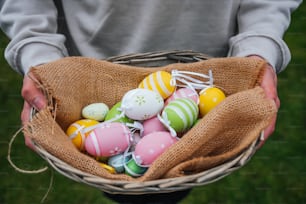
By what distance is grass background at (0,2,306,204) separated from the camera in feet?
5.36

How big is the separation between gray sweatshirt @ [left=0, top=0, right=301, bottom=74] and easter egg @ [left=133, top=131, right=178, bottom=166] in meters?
0.21

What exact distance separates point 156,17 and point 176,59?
0.28 feet

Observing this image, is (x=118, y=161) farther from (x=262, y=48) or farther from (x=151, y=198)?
(x=262, y=48)

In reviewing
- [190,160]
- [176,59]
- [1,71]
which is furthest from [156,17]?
[1,71]

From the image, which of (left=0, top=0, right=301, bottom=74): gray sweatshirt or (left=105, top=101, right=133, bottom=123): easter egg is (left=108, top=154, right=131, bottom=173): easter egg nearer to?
(left=105, top=101, right=133, bottom=123): easter egg

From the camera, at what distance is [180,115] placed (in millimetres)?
1027

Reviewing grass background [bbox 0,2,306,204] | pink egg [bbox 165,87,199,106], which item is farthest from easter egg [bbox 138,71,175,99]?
grass background [bbox 0,2,306,204]

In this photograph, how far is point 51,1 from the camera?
1.18 meters

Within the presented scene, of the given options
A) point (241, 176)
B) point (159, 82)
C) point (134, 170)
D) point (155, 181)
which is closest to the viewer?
point (155, 181)

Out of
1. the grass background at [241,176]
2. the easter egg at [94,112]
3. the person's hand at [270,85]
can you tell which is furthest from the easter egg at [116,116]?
the grass background at [241,176]

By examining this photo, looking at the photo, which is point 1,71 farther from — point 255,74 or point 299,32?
point 255,74

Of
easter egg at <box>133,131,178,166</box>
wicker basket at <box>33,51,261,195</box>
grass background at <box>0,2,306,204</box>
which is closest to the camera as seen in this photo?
wicker basket at <box>33,51,261,195</box>

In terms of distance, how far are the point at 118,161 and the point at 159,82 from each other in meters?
0.15

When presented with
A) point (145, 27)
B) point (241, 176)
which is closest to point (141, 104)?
point (145, 27)
